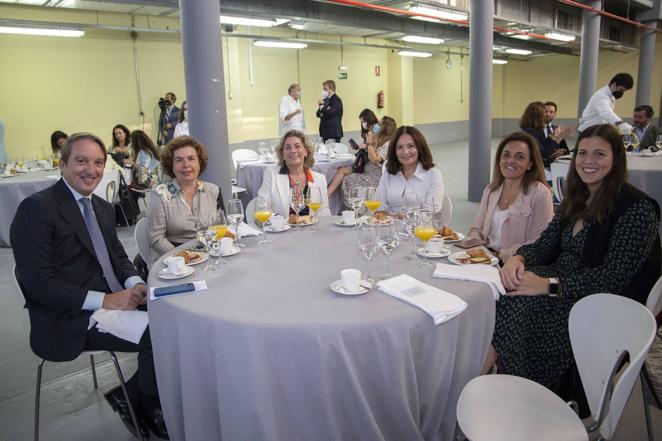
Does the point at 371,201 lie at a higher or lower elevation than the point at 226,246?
higher

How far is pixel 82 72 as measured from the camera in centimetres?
930

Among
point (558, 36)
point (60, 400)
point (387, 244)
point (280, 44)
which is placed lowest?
point (60, 400)

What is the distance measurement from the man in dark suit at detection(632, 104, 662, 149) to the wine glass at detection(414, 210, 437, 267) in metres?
5.77

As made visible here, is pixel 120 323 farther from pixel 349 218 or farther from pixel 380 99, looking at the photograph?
pixel 380 99

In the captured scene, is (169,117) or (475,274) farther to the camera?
(169,117)

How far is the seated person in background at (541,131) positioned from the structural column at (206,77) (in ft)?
12.0

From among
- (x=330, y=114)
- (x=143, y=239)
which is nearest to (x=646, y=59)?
(x=330, y=114)

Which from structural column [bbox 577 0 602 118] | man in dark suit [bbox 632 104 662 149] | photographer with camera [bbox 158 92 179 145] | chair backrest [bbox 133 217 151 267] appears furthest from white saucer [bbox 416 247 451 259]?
structural column [bbox 577 0 602 118]

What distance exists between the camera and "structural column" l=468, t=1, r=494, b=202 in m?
6.96

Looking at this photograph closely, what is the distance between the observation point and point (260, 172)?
6043 mm

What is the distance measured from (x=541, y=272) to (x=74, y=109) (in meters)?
9.71

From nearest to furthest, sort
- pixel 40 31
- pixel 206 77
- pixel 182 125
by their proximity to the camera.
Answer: pixel 206 77
pixel 40 31
pixel 182 125

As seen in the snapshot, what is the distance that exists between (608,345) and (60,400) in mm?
2724

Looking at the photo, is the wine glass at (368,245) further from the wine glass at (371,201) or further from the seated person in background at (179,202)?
the seated person in background at (179,202)
